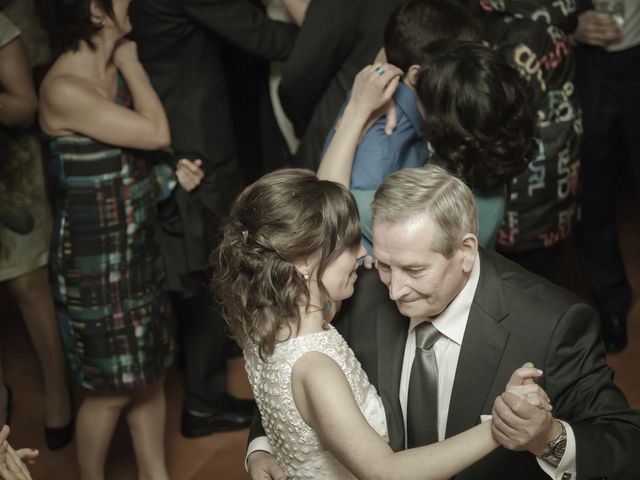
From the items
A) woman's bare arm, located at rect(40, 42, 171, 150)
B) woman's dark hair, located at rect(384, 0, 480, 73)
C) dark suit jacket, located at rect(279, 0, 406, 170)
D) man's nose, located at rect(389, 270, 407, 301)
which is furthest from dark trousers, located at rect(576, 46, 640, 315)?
man's nose, located at rect(389, 270, 407, 301)

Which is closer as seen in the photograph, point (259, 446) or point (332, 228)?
point (332, 228)

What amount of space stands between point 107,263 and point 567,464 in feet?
5.43

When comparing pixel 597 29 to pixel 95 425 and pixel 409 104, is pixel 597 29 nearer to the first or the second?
pixel 409 104

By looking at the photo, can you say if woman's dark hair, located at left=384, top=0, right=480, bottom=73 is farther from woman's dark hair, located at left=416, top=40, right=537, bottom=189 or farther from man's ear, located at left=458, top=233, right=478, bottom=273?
man's ear, located at left=458, top=233, right=478, bottom=273

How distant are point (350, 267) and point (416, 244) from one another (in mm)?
194

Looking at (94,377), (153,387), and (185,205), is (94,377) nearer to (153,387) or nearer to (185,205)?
(153,387)

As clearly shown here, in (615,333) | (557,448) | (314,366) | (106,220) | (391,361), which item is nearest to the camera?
(557,448)

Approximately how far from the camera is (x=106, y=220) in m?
2.92

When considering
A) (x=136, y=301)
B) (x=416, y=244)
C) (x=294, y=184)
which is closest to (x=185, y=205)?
(x=136, y=301)

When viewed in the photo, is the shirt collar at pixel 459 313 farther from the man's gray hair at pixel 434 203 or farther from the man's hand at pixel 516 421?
the man's hand at pixel 516 421

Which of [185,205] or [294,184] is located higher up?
[294,184]

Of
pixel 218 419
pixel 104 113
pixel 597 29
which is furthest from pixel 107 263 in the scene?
pixel 597 29

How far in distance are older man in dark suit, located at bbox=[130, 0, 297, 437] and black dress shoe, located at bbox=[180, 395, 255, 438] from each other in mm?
628

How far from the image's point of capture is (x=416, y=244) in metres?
1.96
